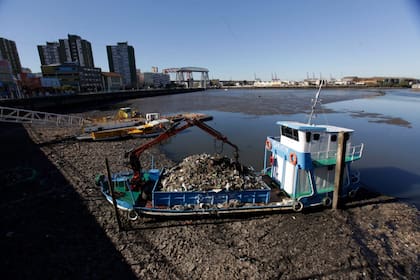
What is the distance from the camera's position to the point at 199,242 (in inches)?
352

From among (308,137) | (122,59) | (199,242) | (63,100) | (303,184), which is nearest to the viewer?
(199,242)

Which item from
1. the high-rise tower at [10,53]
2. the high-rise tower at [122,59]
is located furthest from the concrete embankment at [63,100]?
the high-rise tower at [122,59]

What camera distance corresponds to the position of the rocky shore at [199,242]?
7.63 m

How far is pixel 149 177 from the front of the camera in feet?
42.0

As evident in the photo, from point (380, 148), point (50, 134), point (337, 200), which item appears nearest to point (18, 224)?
point (337, 200)

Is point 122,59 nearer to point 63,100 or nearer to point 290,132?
point 63,100

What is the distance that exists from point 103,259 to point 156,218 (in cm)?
282

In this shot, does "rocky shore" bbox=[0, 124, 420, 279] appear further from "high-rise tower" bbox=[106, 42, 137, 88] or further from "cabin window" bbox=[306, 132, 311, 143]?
"high-rise tower" bbox=[106, 42, 137, 88]

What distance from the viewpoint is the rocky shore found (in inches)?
301

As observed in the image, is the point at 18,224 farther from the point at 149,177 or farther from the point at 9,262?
the point at 149,177

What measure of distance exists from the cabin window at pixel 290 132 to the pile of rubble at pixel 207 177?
9.91 feet

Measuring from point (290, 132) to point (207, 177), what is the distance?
5.26 m

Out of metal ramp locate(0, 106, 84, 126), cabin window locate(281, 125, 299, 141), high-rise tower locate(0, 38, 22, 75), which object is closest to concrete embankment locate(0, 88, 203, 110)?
metal ramp locate(0, 106, 84, 126)

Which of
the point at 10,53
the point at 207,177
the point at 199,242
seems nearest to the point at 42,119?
the point at 207,177
